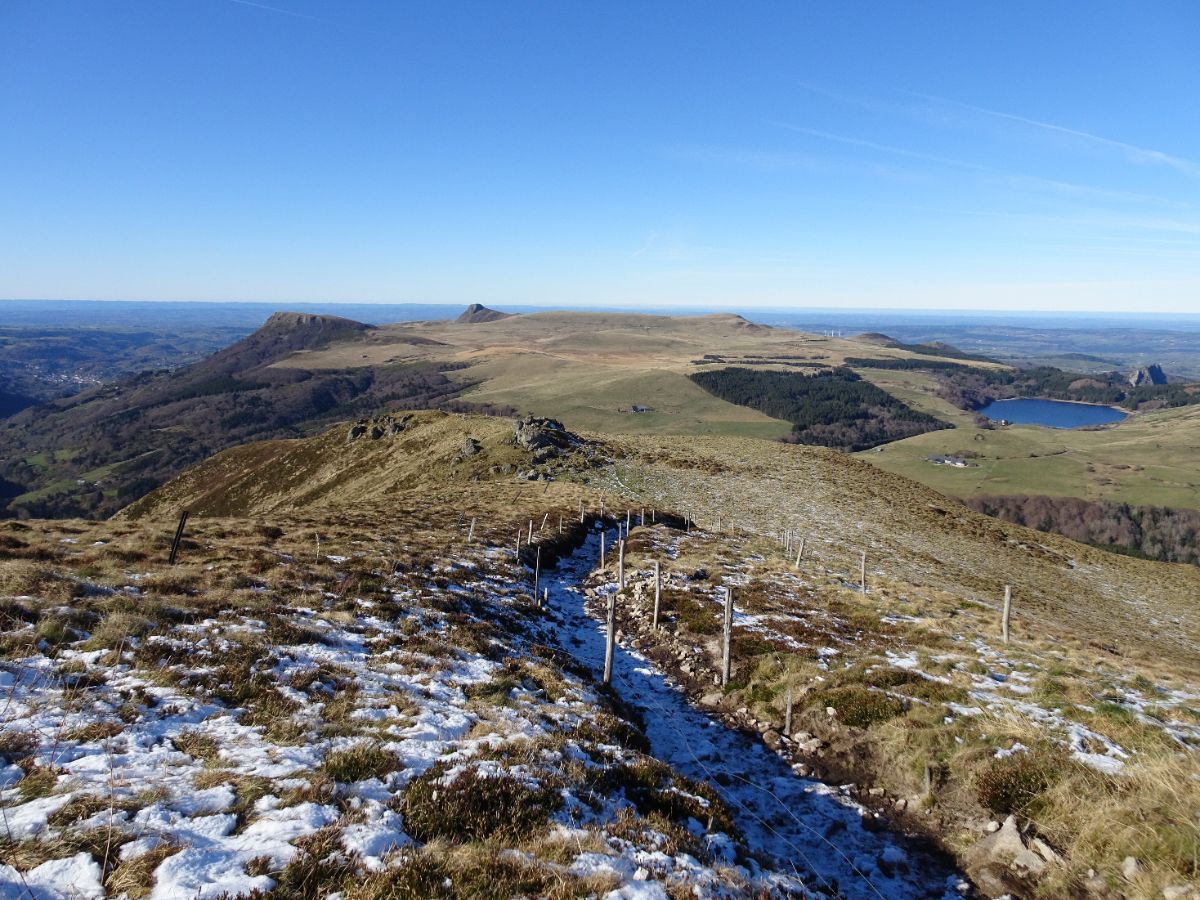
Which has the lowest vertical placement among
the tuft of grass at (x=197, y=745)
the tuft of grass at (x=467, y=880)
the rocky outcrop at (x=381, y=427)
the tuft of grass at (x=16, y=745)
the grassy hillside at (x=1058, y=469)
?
the grassy hillside at (x=1058, y=469)

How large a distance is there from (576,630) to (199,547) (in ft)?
54.3

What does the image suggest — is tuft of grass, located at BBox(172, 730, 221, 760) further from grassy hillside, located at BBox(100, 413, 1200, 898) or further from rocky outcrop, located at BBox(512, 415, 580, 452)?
rocky outcrop, located at BBox(512, 415, 580, 452)

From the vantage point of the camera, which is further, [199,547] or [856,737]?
[199,547]

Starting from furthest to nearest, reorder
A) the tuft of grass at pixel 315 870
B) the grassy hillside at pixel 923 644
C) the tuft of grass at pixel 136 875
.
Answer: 1. the grassy hillside at pixel 923 644
2. the tuft of grass at pixel 315 870
3. the tuft of grass at pixel 136 875

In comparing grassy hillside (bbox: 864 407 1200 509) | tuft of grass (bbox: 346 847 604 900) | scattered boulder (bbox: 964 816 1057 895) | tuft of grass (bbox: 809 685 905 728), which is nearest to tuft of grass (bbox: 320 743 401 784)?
tuft of grass (bbox: 346 847 604 900)

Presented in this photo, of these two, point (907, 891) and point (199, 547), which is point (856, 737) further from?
point (199, 547)

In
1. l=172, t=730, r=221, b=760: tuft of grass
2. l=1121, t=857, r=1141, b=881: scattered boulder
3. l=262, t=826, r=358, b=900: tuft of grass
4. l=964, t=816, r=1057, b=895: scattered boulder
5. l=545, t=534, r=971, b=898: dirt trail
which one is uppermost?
l=262, t=826, r=358, b=900: tuft of grass

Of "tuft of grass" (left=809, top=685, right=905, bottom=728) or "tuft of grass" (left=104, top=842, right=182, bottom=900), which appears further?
"tuft of grass" (left=809, top=685, right=905, bottom=728)

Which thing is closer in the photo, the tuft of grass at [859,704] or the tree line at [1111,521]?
the tuft of grass at [859,704]

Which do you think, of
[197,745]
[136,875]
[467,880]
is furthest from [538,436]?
[136,875]

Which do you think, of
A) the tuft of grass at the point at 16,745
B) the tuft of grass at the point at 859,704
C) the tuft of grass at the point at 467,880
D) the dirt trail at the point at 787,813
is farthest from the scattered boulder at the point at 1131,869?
the tuft of grass at the point at 16,745

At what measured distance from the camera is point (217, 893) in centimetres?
604

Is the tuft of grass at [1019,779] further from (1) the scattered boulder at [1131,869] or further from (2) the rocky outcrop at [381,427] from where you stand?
(2) the rocky outcrop at [381,427]

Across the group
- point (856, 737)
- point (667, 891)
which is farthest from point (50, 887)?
point (856, 737)
